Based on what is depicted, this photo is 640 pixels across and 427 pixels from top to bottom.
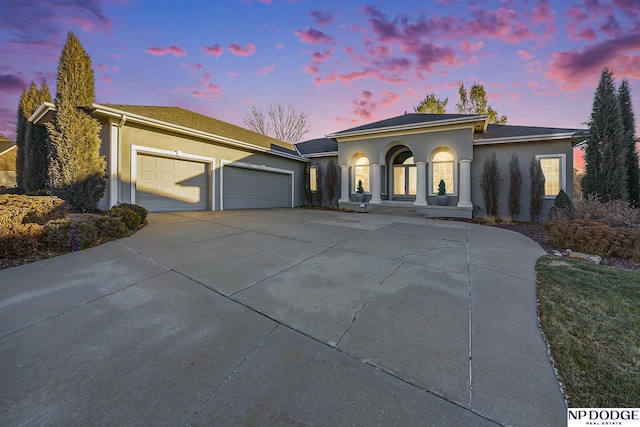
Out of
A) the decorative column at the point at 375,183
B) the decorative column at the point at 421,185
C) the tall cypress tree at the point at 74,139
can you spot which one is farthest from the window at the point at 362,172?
the tall cypress tree at the point at 74,139

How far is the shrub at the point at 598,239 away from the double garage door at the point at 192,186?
1130cm

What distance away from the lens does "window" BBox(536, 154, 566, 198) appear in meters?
9.94

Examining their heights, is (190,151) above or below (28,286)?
above

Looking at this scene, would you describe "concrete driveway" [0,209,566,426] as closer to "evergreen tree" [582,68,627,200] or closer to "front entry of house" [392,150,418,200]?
"evergreen tree" [582,68,627,200]

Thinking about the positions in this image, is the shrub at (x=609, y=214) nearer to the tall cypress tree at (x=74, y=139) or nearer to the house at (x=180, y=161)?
the house at (x=180, y=161)

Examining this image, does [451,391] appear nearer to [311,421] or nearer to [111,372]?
[311,421]

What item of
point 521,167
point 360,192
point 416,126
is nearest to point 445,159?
point 416,126

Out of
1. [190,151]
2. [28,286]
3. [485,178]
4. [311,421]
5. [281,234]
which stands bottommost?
[311,421]

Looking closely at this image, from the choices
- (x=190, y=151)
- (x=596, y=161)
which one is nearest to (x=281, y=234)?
(x=190, y=151)

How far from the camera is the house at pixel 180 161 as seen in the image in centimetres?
786

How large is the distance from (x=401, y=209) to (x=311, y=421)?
11056 millimetres

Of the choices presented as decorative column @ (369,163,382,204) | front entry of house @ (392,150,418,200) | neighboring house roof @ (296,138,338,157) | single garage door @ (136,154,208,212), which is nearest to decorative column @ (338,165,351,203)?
neighboring house roof @ (296,138,338,157)

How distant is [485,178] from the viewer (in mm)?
10766

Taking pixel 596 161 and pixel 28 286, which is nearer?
pixel 28 286
